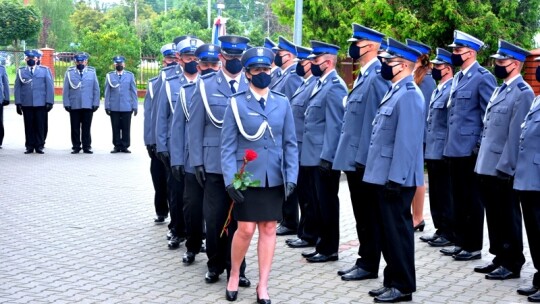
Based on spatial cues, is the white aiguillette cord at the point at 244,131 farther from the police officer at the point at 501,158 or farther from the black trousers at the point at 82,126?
the black trousers at the point at 82,126

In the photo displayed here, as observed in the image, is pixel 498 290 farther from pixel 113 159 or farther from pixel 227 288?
pixel 113 159

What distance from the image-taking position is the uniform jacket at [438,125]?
381 inches

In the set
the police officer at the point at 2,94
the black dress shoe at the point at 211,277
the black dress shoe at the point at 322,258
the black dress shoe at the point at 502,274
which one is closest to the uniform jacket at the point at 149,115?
the black dress shoe at the point at 322,258

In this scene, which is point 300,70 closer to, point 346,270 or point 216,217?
point 346,270

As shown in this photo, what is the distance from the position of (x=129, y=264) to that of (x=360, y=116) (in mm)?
2573

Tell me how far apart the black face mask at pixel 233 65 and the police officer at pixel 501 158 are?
7.39 feet

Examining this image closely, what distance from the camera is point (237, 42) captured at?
25.9 ft

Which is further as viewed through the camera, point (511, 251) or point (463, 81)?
point (463, 81)

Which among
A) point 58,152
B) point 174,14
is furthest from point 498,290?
point 174,14

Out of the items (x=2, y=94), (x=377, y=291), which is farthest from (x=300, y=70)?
(x=2, y=94)

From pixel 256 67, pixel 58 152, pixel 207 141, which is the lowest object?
pixel 58 152

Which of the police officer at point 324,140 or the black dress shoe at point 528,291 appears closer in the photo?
the black dress shoe at point 528,291

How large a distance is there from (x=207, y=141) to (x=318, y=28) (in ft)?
58.9

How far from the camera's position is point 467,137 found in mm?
9062
